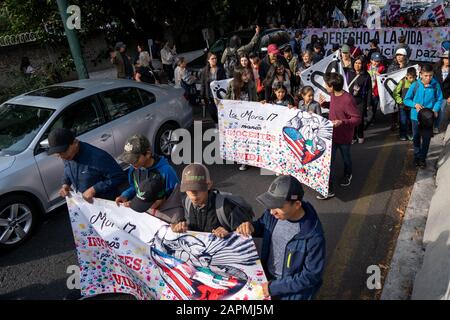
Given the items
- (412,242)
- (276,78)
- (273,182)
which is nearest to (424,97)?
(412,242)

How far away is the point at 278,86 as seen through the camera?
20.0 feet

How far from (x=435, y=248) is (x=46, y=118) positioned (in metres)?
4.82

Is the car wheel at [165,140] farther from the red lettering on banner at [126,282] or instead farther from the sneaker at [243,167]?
the red lettering on banner at [126,282]

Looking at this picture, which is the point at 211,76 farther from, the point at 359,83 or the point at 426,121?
the point at 426,121

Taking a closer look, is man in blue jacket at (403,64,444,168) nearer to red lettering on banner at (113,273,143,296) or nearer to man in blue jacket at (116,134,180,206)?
man in blue jacket at (116,134,180,206)

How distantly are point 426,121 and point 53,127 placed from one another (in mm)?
5127

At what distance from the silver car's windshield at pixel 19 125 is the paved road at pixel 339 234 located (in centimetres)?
112

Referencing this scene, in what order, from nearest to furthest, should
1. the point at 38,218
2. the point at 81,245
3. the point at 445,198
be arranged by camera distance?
the point at 81,245 → the point at 445,198 → the point at 38,218

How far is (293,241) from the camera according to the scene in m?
2.65

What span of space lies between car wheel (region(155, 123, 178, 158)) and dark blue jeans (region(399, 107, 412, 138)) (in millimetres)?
4058

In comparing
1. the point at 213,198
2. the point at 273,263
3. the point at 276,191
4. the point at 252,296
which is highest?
the point at 276,191

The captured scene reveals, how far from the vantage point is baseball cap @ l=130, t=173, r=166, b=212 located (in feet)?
11.2
